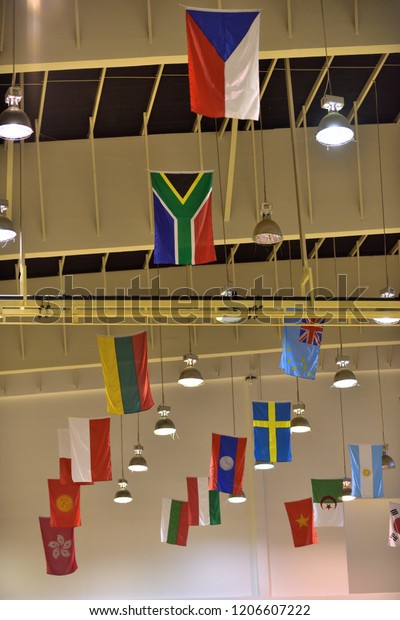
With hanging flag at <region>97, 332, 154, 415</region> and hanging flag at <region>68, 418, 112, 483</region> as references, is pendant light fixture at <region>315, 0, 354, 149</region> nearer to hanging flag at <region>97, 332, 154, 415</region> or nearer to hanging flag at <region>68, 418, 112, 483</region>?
hanging flag at <region>97, 332, 154, 415</region>

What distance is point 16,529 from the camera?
84.5 ft

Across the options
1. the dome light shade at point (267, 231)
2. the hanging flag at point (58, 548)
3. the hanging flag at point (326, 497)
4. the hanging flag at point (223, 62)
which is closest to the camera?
the hanging flag at point (223, 62)

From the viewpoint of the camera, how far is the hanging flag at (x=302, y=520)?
21859 mm

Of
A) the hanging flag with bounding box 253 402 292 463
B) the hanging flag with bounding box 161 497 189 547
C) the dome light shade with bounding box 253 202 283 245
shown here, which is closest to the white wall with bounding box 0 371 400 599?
the hanging flag with bounding box 161 497 189 547

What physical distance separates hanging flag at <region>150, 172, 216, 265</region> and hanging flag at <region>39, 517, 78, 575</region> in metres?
10.0

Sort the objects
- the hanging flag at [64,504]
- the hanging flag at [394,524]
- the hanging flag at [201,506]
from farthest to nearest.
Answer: the hanging flag at [394,524] < the hanging flag at [201,506] < the hanging flag at [64,504]

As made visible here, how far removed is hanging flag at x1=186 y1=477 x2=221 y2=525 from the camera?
21.6m

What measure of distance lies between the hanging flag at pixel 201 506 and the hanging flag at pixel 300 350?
5.72 m

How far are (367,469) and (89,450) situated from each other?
724 cm

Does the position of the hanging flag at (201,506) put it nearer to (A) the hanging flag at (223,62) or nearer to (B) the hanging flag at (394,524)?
(B) the hanging flag at (394,524)

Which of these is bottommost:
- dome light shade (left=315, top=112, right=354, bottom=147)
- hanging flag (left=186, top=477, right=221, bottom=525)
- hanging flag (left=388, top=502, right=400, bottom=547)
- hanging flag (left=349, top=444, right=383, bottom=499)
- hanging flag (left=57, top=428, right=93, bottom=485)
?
hanging flag (left=388, top=502, right=400, bottom=547)

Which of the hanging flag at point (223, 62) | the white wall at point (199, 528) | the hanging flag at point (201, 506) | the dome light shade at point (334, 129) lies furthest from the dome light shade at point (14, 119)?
the white wall at point (199, 528)

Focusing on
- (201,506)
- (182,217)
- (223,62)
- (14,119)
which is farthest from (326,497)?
(14,119)

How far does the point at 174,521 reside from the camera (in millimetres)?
21984
